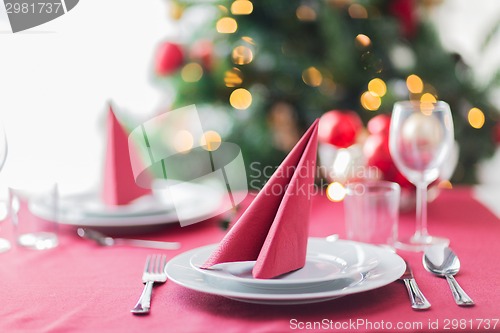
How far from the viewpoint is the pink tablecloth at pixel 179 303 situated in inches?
29.6

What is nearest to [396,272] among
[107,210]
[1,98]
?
[107,210]

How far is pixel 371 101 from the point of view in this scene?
95.1 inches

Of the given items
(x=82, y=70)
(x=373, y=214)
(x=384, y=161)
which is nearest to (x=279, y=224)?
(x=373, y=214)

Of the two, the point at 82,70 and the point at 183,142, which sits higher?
the point at 82,70

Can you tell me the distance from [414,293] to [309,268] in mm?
142

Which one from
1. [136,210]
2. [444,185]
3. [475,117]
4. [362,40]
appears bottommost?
[444,185]

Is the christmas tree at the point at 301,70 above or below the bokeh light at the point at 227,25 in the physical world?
below

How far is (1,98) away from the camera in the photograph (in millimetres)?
2785

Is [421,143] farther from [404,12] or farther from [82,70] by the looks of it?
[82,70]

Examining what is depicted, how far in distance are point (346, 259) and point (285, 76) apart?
149cm

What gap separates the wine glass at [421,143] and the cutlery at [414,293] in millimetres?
225

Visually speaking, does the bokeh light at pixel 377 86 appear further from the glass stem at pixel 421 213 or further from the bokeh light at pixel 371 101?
the glass stem at pixel 421 213

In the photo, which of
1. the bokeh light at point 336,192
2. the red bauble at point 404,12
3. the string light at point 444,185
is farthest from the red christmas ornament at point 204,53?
the bokeh light at point 336,192

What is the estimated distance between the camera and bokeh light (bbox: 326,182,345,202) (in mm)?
1520
